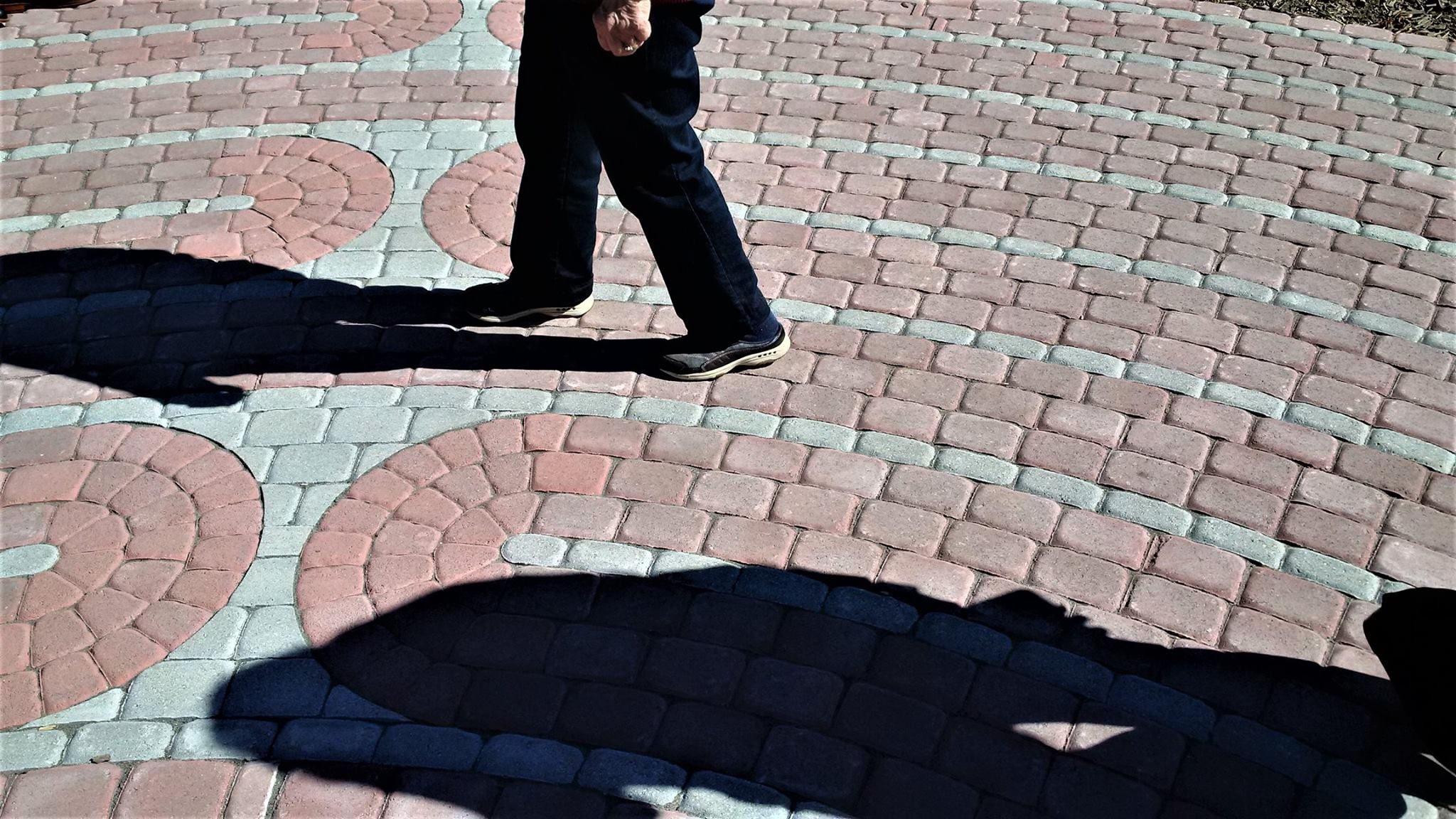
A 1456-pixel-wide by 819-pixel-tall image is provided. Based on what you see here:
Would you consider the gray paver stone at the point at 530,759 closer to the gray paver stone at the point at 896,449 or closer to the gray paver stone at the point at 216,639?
the gray paver stone at the point at 216,639

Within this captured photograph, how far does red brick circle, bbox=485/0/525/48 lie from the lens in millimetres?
6363

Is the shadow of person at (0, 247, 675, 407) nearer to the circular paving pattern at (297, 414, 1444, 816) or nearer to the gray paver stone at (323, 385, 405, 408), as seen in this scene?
the gray paver stone at (323, 385, 405, 408)

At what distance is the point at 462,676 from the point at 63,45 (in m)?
4.84

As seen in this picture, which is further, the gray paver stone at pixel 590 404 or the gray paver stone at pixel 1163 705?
the gray paver stone at pixel 590 404

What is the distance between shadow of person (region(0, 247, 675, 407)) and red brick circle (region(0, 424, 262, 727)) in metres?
0.33

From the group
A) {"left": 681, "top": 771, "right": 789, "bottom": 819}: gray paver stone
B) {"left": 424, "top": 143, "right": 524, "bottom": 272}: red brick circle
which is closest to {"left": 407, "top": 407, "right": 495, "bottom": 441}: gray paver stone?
{"left": 424, "top": 143, "right": 524, "bottom": 272}: red brick circle

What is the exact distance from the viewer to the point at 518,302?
4480 mm

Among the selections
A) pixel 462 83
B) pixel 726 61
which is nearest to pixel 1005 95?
pixel 726 61

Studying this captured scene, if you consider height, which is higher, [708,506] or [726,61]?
[726,61]

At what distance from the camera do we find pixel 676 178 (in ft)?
12.5

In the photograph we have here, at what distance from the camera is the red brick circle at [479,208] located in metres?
4.89

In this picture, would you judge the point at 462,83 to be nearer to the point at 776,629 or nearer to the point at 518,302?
the point at 518,302

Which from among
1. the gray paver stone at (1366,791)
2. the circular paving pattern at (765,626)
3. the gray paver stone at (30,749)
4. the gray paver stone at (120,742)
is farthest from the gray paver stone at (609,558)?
the gray paver stone at (1366,791)

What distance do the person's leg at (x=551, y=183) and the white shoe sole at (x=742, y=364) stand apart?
533 millimetres
